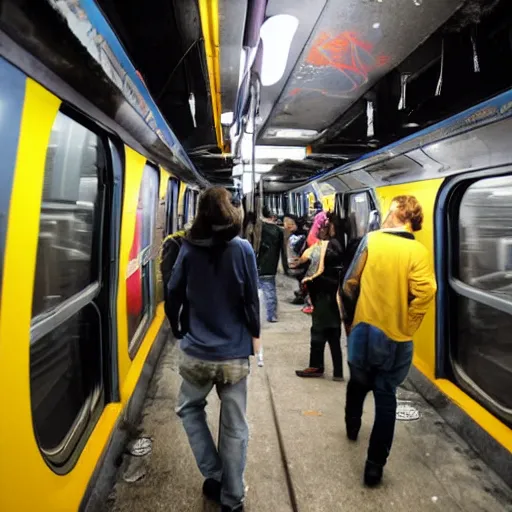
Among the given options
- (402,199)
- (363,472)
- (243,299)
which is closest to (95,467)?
(243,299)

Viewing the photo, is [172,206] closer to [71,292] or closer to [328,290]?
[328,290]

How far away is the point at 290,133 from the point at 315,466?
454 centimetres

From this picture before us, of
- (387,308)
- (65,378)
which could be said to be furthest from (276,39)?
(65,378)

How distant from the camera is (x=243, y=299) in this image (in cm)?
212

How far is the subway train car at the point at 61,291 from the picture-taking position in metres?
1.28

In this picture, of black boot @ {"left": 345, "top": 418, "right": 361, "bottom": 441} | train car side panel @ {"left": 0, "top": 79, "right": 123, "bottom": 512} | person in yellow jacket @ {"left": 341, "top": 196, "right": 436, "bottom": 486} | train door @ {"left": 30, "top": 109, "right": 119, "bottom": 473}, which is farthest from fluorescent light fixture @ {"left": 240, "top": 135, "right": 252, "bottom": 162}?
train car side panel @ {"left": 0, "top": 79, "right": 123, "bottom": 512}

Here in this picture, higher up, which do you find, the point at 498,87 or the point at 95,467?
the point at 498,87

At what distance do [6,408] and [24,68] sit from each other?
117 cm

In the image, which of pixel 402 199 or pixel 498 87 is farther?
pixel 498 87

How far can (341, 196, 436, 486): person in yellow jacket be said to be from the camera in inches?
97.8

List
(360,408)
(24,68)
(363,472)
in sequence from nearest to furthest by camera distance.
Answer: (24,68), (363,472), (360,408)

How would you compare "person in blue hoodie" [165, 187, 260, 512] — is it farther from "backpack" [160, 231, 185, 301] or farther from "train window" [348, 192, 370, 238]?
"train window" [348, 192, 370, 238]

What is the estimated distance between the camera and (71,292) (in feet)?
7.84

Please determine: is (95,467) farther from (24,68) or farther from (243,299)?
(24,68)
